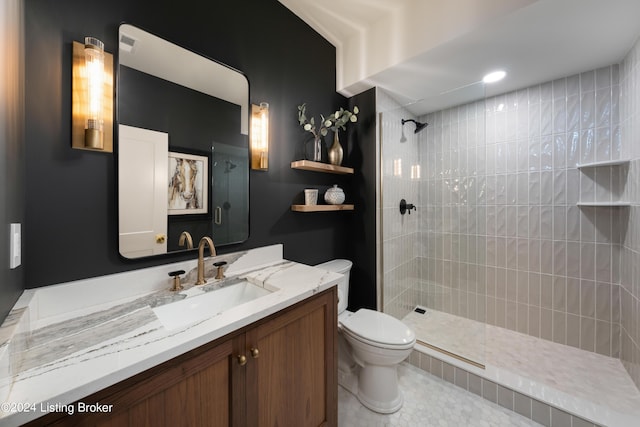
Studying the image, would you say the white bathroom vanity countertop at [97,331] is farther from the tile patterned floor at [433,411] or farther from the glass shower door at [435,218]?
the glass shower door at [435,218]

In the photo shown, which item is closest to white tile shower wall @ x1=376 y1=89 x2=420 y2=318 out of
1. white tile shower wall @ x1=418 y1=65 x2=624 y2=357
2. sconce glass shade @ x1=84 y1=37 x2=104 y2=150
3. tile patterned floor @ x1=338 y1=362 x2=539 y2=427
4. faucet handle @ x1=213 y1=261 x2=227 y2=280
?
white tile shower wall @ x1=418 y1=65 x2=624 y2=357

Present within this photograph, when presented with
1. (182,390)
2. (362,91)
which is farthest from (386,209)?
(182,390)

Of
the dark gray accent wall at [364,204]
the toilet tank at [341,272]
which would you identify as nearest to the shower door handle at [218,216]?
the toilet tank at [341,272]

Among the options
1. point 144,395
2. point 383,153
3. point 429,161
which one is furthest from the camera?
point 429,161

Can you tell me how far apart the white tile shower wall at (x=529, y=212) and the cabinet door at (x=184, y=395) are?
2.23 m

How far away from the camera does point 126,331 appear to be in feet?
2.39

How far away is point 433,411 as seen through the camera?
4.81 ft

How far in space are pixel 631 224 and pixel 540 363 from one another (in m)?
1.15

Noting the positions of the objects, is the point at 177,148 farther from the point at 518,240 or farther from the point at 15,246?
the point at 518,240

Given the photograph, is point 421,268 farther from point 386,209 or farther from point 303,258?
point 303,258

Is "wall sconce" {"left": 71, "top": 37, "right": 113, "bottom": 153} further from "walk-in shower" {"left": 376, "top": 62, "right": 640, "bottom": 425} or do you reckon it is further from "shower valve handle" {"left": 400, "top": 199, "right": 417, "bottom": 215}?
"shower valve handle" {"left": 400, "top": 199, "right": 417, "bottom": 215}

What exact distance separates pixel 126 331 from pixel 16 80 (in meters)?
0.88

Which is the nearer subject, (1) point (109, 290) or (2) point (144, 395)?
(2) point (144, 395)

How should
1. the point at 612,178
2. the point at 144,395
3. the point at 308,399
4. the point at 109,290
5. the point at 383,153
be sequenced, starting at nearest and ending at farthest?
the point at 144,395 → the point at 109,290 → the point at 308,399 → the point at 612,178 → the point at 383,153
